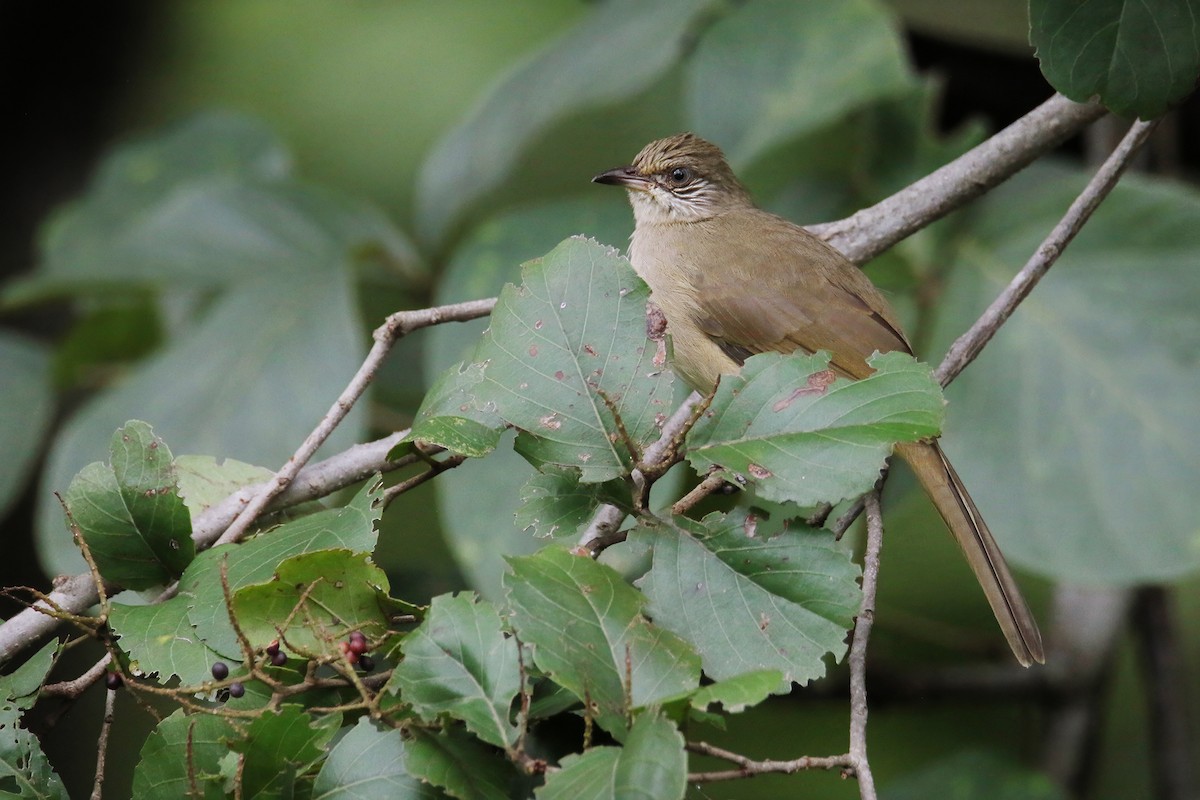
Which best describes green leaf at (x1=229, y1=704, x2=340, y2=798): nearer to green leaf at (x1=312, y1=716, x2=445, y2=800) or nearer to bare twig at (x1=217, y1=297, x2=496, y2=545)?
green leaf at (x1=312, y1=716, x2=445, y2=800)

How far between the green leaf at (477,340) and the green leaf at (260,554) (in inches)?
53.9

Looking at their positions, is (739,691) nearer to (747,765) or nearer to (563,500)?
(747,765)

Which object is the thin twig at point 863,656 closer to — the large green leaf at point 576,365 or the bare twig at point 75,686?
the large green leaf at point 576,365

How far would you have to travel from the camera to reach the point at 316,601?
168cm

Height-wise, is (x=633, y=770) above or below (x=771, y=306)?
above

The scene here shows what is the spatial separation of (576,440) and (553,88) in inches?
90.2

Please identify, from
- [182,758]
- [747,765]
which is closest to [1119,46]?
[747,765]

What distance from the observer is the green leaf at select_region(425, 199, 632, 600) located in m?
3.27

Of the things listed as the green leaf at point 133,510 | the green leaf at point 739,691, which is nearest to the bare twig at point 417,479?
the green leaf at point 133,510

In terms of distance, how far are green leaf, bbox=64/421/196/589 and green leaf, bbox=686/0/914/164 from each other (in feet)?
7.45

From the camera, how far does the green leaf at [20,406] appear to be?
14.2ft

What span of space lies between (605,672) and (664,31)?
2.66 meters

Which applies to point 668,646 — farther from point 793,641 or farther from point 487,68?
point 487,68

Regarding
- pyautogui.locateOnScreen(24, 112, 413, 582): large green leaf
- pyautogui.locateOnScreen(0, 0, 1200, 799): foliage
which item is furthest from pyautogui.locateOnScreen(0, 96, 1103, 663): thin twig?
pyautogui.locateOnScreen(24, 112, 413, 582): large green leaf
